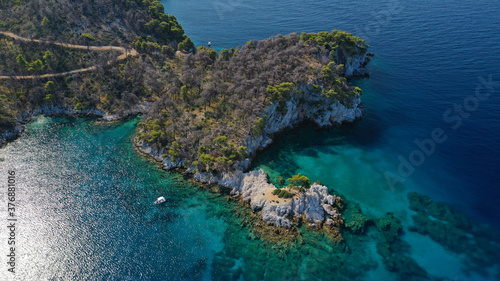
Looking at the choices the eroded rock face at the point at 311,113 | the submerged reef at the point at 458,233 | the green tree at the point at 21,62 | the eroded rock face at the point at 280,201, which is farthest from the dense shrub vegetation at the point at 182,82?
the submerged reef at the point at 458,233

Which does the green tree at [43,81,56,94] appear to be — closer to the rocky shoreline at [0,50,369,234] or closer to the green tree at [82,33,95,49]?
the rocky shoreline at [0,50,369,234]

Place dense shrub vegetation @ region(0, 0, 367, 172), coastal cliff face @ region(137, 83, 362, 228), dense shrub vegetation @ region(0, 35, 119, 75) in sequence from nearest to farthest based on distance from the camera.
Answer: coastal cliff face @ region(137, 83, 362, 228), dense shrub vegetation @ region(0, 0, 367, 172), dense shrub vegetation @ region(0, 35, 119, 75)

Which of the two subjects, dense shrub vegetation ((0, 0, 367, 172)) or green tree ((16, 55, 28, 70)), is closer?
dense shrub vegetation ((0, 0, 367, 172))

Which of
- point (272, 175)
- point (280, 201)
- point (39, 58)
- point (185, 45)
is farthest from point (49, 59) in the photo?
point (280, 201)

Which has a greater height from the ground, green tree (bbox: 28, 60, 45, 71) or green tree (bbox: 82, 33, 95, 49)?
green tree (bbox: 82, 33, 95, 49)

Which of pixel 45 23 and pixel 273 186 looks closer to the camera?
pixel 273 186

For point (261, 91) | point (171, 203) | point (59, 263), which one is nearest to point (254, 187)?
point (171, 203)

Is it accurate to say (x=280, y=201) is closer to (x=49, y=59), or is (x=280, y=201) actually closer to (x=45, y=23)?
(x=49, y=59)

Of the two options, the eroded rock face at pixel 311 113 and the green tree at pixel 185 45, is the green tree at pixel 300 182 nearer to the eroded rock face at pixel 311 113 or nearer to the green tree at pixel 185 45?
the eroded rock face at pixel 311 113

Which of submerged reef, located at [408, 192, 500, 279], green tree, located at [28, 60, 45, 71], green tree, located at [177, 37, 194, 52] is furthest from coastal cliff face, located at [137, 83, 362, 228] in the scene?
green tree, located at [177, 37, 194, 52]

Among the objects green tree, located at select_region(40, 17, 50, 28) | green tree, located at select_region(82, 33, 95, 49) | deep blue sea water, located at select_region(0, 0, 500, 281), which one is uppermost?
green tree, located at select_region(40, 17, 50, 28)
